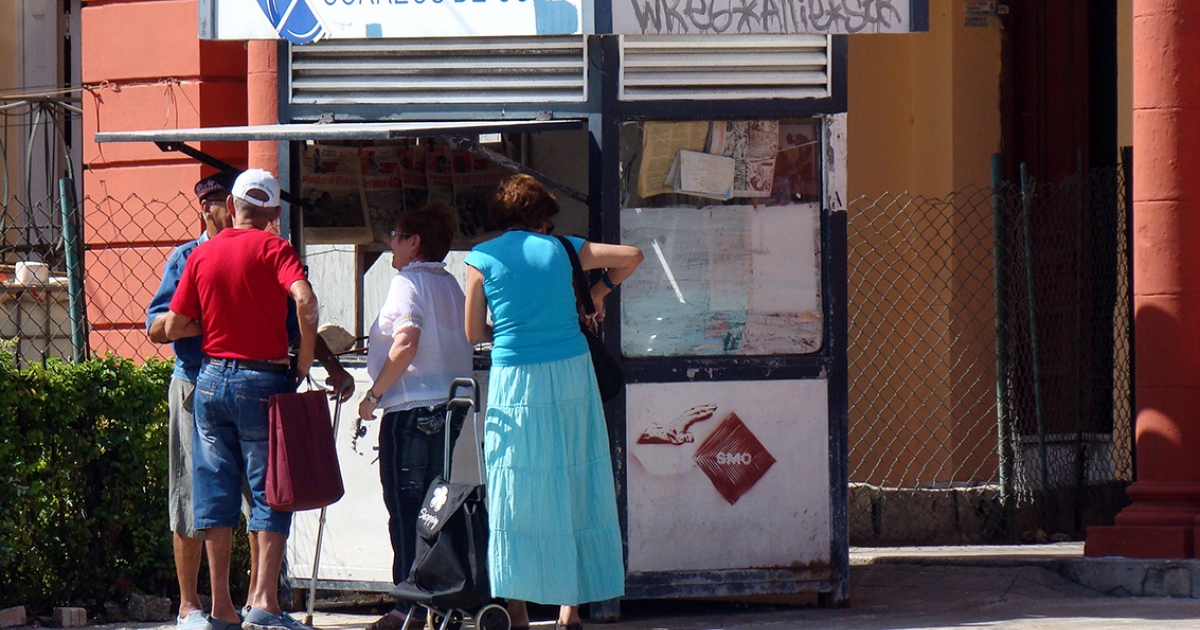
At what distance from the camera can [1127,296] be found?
8219 mm

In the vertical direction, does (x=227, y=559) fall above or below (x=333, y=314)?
below

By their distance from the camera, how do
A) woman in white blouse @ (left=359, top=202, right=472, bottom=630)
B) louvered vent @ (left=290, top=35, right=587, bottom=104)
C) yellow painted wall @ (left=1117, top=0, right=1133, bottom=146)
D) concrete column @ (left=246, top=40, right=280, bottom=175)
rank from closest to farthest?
woman in white blouse @ (left=359, top=202, right=472, bottom=630) < louvered vent @ (left=290, top=35, right=587, bottom=104) < concrete column @ (left=246, top=40, right=280, bottom=175) < yellow painted wall @ (left=1117, top=0, right=1133, bottom=146)

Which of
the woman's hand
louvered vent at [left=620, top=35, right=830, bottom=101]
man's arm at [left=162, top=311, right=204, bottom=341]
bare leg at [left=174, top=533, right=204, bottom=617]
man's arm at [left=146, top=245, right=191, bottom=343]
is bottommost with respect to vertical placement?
bare leg at [left=174, top=533, right=204, bottom=617]

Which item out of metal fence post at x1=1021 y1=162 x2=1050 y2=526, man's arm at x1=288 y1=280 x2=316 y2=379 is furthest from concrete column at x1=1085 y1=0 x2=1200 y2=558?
man's arm at x1=288 y1=280 x2=316 y2=379

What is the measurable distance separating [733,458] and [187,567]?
2.13 meters

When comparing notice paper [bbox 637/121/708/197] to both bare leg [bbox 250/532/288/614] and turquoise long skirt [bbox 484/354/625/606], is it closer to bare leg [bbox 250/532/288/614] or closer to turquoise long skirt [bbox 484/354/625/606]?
turquoise long skirt [bbox 484/354/625/606]

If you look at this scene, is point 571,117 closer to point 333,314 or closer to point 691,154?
point 691,154

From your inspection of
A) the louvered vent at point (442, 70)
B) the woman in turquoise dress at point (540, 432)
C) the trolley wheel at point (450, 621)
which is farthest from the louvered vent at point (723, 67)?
the trolley wheel at point (450, 621)

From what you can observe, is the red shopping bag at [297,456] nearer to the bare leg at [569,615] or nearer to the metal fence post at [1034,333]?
the bare leg at [569,615]

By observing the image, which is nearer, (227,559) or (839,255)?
(227,559)

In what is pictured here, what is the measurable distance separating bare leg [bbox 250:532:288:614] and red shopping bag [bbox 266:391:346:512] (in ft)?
0.56

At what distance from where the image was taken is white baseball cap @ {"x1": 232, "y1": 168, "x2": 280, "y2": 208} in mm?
5152

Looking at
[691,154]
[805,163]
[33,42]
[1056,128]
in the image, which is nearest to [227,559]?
[691,154]

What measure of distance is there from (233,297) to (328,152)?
1748 mm
